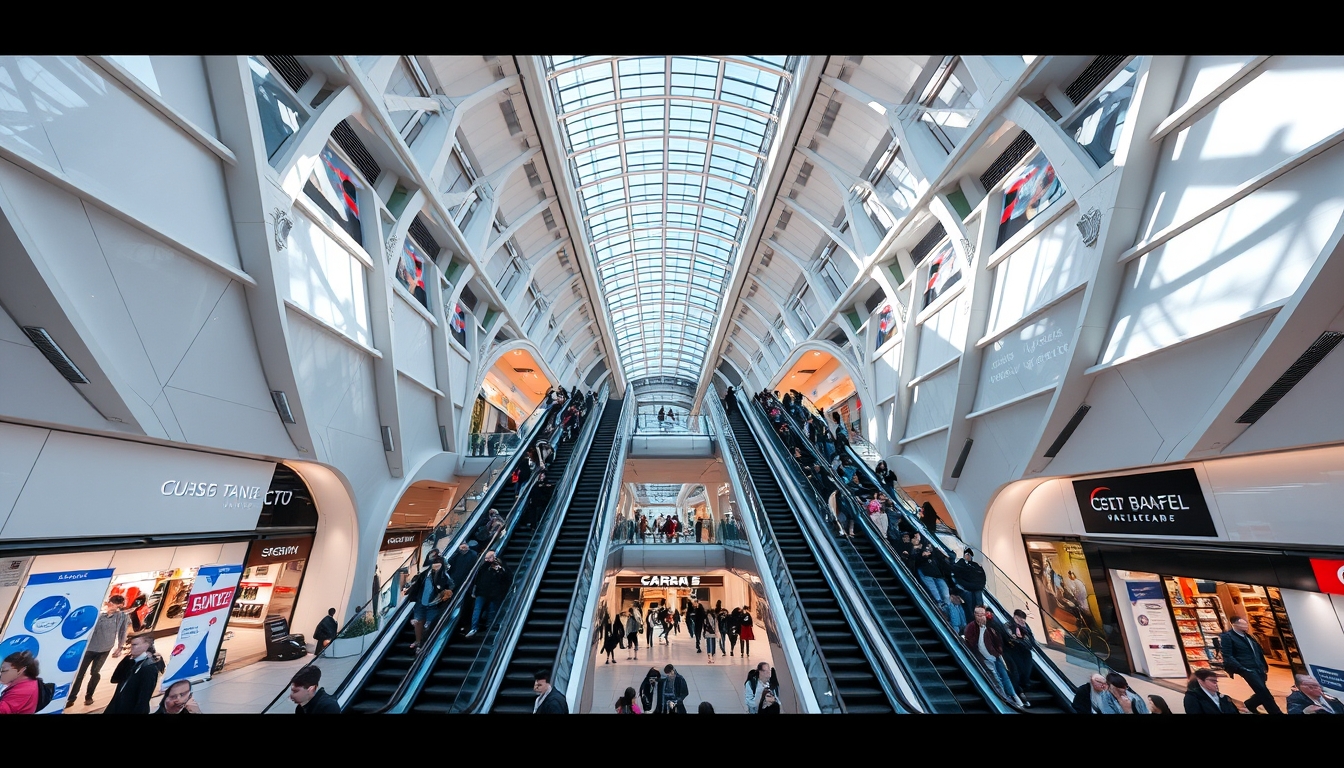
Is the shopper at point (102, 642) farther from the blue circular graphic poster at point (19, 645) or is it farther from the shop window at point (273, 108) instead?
the shop window at point (273, 108)

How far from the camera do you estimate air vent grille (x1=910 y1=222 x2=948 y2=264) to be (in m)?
14.9

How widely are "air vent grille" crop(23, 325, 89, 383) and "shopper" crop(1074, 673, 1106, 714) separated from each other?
1083 centimetres

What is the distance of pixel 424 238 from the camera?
15453 mm

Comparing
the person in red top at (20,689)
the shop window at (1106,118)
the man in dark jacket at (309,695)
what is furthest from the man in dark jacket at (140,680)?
the shop window at (1106,118)

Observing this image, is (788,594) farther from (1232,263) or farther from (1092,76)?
(1092,76)

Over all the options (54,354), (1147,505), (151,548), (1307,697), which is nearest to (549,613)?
(151,548)

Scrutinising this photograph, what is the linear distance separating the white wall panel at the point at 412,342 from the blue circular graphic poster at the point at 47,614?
6710 millimetres

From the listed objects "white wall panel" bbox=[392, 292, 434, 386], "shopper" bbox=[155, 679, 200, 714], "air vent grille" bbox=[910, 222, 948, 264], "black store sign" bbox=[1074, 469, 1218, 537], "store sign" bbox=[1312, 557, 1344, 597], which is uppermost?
"air vent grille" bbox=[910, 222, 948, 264]

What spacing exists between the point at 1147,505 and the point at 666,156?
70.2 ft

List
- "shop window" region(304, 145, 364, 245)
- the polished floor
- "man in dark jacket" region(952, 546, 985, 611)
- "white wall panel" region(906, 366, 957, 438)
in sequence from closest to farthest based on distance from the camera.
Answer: "man in dark jacket" region(952, 546, 985, 611), "shop window" region(304, 145, 364, 245), the polished floor, "white wall panel" region(906, 366, 957, 438)

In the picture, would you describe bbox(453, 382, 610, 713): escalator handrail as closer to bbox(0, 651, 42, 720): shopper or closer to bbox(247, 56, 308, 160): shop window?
bbox(0, 651, 42, 720): shopper

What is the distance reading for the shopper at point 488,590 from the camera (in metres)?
6.93

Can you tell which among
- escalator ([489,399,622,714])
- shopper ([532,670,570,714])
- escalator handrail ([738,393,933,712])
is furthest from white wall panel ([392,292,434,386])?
escalator handrail ([738,393,933,712])
